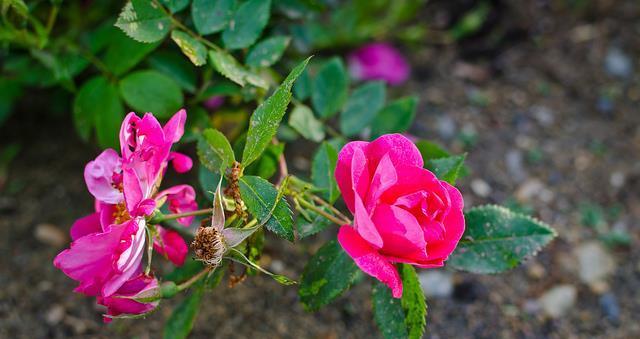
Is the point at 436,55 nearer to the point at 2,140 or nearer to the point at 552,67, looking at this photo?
the point at 552,67

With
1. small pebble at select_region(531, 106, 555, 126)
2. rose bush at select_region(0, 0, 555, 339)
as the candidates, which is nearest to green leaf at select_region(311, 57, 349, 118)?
rose bush at select_region(0, 0, 555, 339)

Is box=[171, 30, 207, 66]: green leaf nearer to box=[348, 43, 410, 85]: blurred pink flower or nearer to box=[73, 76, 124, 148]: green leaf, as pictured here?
box=[73, 76, 124, 148]: green leaf

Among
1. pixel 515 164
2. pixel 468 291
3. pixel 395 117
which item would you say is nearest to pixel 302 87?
pixel 395 117

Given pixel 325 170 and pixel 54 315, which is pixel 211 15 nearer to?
pixel 325 170

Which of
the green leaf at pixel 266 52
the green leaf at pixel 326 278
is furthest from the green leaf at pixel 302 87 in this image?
the green leaf at pixel 326 278

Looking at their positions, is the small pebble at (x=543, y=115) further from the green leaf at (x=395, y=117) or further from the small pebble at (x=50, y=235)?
the small pebble at (x=50, y=235)
